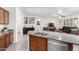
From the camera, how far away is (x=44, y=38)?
13.4 ft

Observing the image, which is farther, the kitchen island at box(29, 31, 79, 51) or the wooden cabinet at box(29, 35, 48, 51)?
the wooden cabinet at box(29, 35, 48, 51)

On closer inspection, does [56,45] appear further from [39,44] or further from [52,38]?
[39,44]

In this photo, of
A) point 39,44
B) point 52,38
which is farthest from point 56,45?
point 39,44

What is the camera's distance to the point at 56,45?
11.5 feet

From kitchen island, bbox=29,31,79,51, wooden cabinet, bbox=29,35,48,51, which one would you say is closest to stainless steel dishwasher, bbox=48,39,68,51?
kitchen island, bbox=29,31,79,51

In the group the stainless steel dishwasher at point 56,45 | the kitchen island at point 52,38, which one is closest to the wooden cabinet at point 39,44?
the kitchen island at point 52,38

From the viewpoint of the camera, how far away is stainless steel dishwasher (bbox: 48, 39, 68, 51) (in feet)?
10.5

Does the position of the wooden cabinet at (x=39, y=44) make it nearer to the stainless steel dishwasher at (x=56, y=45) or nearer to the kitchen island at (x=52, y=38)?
the kitchen island at (x=52, y=38)

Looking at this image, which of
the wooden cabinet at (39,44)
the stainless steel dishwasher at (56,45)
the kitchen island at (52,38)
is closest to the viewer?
the kitchen island at (52,38)

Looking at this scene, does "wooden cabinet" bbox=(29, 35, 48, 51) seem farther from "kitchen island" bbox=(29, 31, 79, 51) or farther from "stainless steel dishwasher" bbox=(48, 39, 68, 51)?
"stainless steel dishwasher" bbox=(48, 39, 68, 51)

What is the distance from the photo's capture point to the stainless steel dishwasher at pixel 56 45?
10.5 feet
